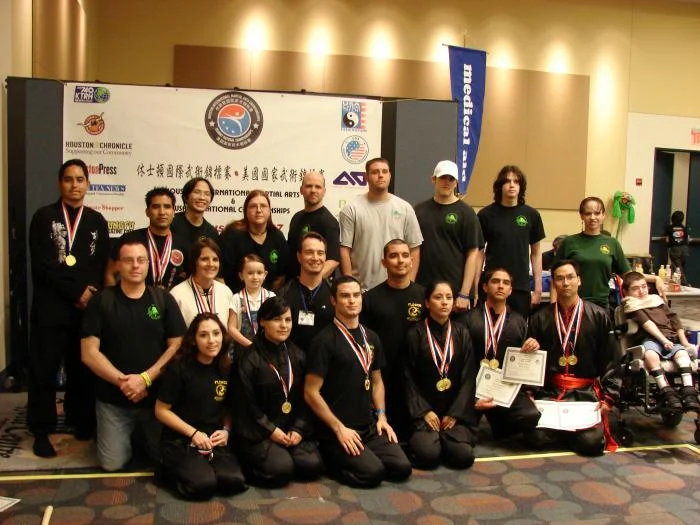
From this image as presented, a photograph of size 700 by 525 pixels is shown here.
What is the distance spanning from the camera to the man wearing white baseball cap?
435 cm

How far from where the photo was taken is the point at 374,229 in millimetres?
4297

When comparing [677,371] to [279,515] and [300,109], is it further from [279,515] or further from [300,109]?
[300,109]

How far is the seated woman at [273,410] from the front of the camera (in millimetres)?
3328

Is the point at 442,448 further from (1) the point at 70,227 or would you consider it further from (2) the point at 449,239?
(1) the point at 70,227

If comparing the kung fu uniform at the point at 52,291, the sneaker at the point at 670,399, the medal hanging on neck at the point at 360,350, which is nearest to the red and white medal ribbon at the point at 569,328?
the sneaker at the point at 670,399

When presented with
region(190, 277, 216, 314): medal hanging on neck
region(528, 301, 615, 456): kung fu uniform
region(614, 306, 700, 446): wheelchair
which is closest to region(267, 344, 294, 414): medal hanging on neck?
region(190, 277, 216, 314): medal hanging on neck

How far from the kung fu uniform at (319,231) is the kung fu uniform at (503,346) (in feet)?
3.13

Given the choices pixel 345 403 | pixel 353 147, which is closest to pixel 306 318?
pixel 345 403

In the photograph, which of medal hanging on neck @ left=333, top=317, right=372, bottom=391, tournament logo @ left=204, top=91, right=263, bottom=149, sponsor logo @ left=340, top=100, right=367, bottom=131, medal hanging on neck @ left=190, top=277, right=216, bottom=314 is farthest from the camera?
sponsor logo @ left=340, top=100, right=367, bottom=131

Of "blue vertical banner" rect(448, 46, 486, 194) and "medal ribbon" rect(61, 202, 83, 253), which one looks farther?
"blue vertical banner" rect(448, 46, 486, 194)

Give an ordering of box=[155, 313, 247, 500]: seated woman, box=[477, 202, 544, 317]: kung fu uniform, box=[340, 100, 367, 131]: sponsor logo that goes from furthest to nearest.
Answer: box=[340, 100, 367, 131]: sponsor logo → box=[477, 202, 544, 317]: kung fu uniform → box=[155, 313, 247, 500]: seated woman

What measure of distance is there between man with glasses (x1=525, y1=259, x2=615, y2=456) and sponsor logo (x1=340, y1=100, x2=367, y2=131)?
2.17 m

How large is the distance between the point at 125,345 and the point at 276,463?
3.33 ft

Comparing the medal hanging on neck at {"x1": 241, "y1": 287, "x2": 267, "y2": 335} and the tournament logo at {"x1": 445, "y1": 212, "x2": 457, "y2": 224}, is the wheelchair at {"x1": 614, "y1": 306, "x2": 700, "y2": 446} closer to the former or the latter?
the tournament logo at {"x1": 445, "y1": 212, "x2": 457, "y2": 224}
